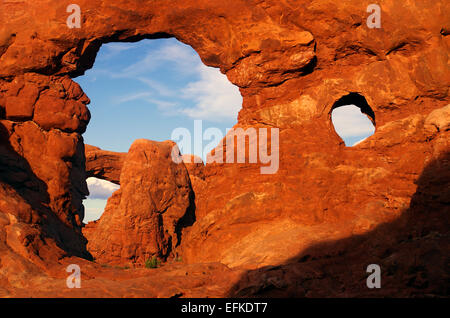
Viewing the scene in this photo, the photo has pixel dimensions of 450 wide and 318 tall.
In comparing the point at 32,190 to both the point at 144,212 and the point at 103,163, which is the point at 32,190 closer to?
the point at 144,212

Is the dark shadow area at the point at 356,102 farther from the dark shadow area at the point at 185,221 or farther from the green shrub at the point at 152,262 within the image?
the dark shadow area at the point at 185,221

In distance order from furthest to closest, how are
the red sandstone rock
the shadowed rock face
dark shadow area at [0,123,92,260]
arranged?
the red sandstone rock < dark shadow area at [0,123,92,260] < the shadowed rock face

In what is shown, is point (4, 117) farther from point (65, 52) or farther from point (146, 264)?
point (146, 264)

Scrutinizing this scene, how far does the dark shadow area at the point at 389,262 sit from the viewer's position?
19.2 feet

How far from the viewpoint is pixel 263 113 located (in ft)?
36.9

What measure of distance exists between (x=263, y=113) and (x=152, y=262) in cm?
955

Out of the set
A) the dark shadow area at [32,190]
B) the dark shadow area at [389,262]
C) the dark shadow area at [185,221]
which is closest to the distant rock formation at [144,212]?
the dark shadow area at [185,221]

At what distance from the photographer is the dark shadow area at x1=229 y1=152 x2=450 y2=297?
5.86m

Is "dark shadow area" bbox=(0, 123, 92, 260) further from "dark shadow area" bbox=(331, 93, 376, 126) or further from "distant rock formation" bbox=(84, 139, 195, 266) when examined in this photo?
"distant rock formation" bbox=(84, 139, 195, 266)

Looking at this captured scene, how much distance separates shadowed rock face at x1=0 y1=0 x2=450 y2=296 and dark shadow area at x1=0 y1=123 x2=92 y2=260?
4 cm

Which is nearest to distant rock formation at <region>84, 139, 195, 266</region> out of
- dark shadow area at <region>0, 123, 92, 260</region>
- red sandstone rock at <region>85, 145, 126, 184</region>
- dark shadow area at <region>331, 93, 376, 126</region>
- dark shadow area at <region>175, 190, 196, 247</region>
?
dark shadow area at <region>175, 190, 196, 247</region>

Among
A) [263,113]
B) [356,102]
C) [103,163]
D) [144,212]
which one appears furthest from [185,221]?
[356,102]
